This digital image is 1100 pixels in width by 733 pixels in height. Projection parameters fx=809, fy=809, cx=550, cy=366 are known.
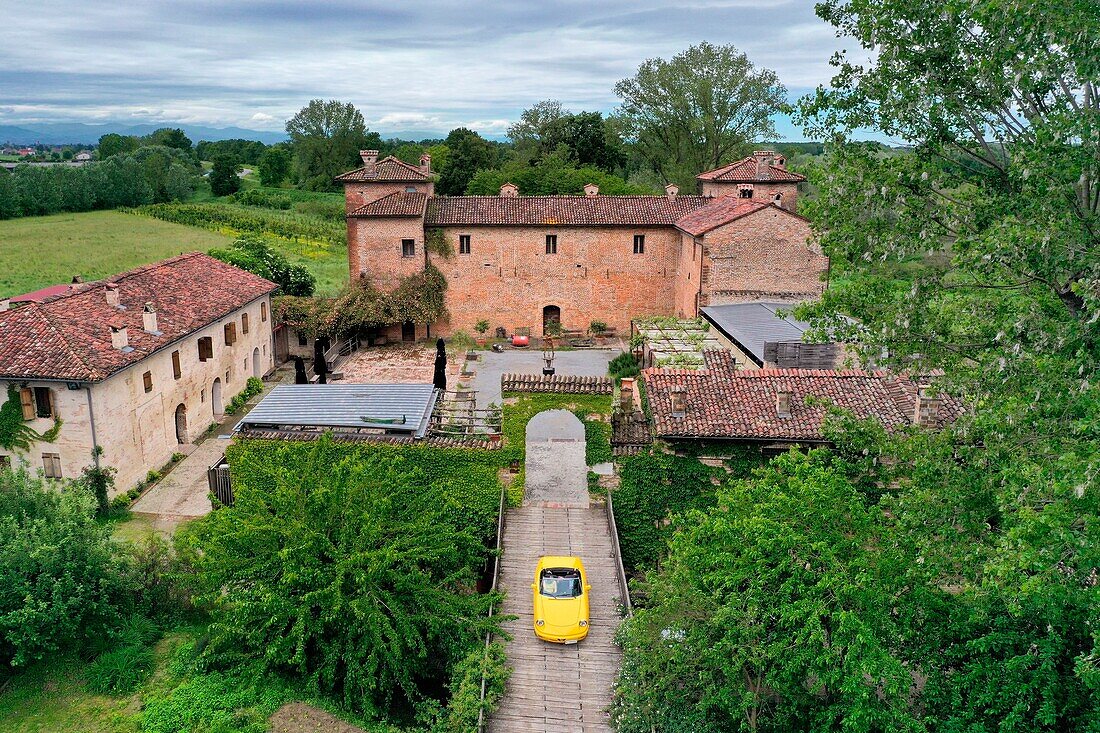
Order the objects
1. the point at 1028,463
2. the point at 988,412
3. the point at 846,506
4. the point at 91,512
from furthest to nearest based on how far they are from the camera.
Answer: the point at 91,512 < the point at 846,506 < the point at 988,412 < the point at 1028,463

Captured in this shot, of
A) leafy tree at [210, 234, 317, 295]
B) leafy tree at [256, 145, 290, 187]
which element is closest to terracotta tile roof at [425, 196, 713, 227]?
leafy tree at [210, 234, 317, 295]

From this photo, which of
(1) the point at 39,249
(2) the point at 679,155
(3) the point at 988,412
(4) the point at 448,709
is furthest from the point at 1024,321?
(1) the point at 39,249

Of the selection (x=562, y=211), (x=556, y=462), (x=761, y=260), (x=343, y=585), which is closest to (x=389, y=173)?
(x=562, y=211)

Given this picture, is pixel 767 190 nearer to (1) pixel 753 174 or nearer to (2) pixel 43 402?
(1) pixel 753 174

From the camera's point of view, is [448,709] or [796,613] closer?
[796,613]

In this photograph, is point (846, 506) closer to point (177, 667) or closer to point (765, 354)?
point (765, 354)

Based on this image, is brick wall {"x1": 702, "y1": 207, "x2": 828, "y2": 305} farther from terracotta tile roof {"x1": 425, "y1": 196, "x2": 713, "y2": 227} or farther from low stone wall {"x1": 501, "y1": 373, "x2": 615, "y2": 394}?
low stone wall {"x1": 501, "y1": 373, "x2": 615, "y2": 394}

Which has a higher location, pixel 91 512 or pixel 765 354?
pixel 765 354
